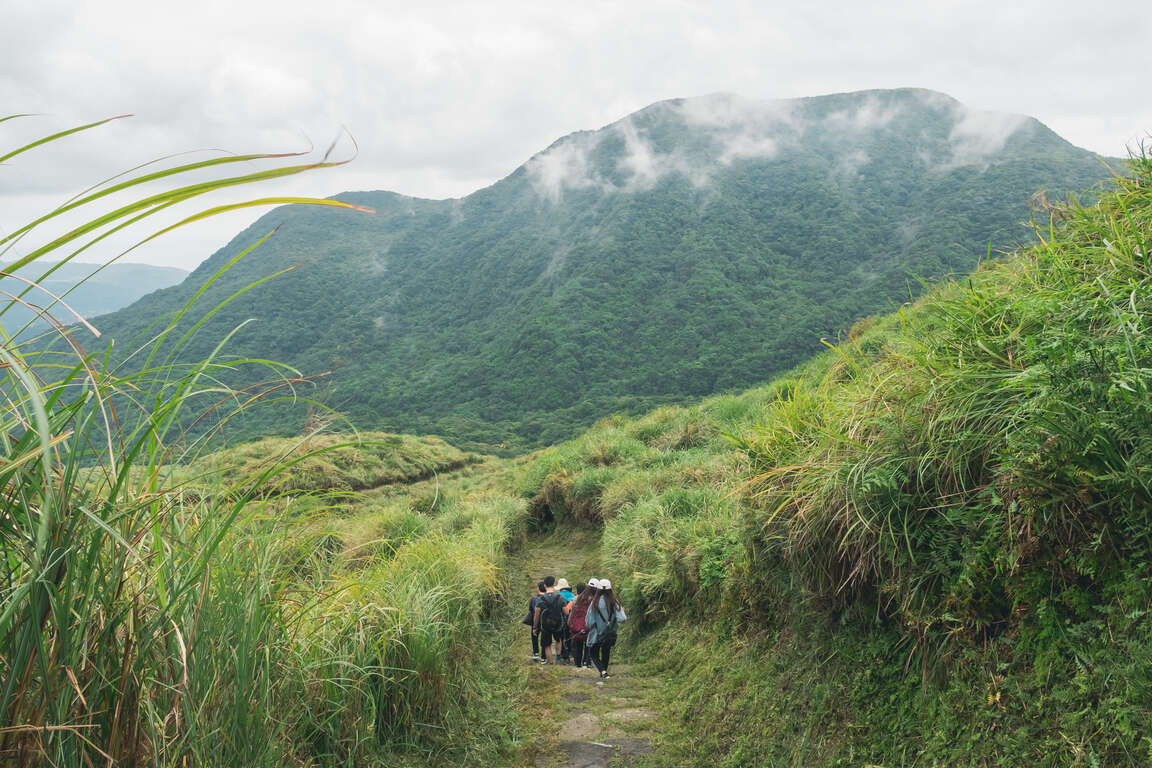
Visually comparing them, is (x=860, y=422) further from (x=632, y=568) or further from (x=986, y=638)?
(x=632, y=568)

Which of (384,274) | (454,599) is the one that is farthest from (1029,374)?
(384,274)

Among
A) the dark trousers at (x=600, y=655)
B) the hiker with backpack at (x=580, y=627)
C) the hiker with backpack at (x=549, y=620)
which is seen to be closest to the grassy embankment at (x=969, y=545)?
the dark trousers at (x=600, y=655)

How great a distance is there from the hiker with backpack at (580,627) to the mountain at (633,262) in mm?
35666

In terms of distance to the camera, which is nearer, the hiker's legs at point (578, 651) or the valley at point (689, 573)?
the valley at point (689, 573)

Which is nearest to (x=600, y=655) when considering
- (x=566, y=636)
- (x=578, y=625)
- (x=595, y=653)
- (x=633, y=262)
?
(x=595, y=653)

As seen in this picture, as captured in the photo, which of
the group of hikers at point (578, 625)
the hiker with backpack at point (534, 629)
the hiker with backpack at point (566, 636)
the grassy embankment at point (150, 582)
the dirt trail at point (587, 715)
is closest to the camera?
the grassy embankment at point (150, 582)

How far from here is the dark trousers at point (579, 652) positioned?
21.4ft

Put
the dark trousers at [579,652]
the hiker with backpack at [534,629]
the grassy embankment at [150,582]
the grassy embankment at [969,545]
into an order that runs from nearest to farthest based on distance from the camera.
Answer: the grassy embankment at [150,582] → the grassy embankment at [969,545] → the dark trousers at [579,652] → the hiker with backpack at [534,629]

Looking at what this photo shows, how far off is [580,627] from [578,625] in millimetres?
30

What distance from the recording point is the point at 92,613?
57.2 inches

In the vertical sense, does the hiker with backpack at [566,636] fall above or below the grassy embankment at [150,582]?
below

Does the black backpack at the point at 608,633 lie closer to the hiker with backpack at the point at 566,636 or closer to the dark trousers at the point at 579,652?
the dark trousers at the point at 579,652

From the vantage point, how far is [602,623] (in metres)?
6.26

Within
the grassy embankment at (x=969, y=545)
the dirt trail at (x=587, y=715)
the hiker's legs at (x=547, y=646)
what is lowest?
the hiker's legs at (x=547, y=646)
